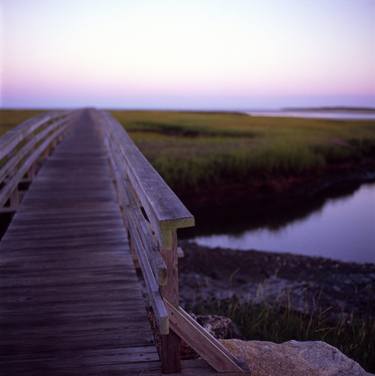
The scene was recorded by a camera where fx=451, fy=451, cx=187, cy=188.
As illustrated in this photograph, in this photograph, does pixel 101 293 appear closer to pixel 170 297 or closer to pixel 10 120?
pixel 170 297

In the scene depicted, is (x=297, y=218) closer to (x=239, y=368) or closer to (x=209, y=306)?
(x=209, y=306)

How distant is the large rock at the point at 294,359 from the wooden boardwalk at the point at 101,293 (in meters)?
0.62

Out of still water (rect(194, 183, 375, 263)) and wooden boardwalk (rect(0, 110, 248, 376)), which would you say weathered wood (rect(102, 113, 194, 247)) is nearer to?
wooden boardwalk (rect(0, 110, 248, 376))

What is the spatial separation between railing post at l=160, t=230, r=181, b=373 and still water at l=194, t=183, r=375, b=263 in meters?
9.52

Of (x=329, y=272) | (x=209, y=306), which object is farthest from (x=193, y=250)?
(x=209, y=306)

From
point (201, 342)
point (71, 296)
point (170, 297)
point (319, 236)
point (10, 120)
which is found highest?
point (10, 120)

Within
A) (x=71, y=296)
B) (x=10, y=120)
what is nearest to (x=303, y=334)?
(x=71, y=296)

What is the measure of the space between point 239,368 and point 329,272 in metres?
7.85

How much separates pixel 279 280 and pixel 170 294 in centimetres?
721

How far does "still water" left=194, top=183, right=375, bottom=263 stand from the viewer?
12008 mm

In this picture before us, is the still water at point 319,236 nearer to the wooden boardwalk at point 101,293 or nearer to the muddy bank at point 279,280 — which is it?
the muddy bank at point 279,280

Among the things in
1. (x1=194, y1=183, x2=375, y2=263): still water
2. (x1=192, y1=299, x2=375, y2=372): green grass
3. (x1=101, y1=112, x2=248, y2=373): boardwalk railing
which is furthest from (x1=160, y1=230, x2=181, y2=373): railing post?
(x1=194, y1=183, x2=375, y2=263): still water

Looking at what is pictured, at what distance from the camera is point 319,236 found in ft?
43.9

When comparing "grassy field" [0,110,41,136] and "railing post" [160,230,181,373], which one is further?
"grassy field" [0,110,41,136]
